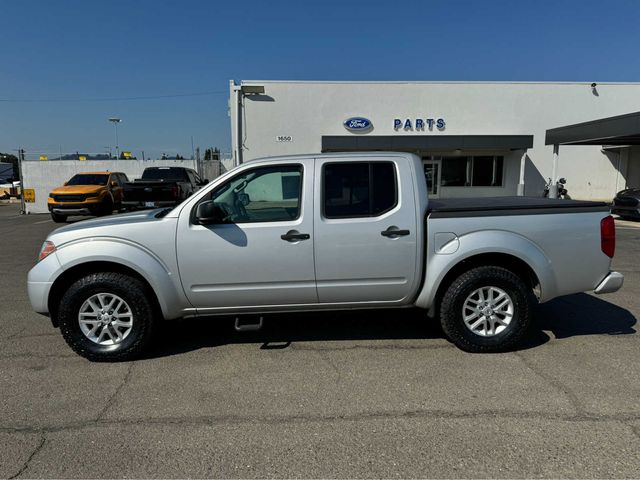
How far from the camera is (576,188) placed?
23344 millimetres

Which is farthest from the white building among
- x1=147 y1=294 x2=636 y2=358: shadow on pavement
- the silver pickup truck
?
the silver pickup truck

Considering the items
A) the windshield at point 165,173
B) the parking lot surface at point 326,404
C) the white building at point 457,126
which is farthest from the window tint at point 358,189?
the white building at point 457,126

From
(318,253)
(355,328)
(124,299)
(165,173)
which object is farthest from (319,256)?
(165,173)

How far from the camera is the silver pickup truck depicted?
388 cm

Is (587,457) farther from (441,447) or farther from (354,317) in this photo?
(354,317)

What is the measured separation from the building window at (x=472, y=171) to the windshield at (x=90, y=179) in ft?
55.6

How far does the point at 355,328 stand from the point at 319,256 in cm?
128

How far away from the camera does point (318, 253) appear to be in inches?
154

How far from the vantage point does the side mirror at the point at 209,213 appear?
3.76 m

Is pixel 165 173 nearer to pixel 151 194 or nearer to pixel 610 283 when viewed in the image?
pixel 151 194

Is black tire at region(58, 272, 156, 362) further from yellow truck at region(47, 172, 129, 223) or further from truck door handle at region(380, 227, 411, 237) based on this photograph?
yellow truck at region(47, 172, 129, 223)

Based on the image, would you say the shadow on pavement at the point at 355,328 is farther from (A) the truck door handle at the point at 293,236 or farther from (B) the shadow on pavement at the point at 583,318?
(A) the truck door handle at the point at 293,236

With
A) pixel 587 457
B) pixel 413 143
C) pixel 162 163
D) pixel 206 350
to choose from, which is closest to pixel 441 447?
pixel 587 457

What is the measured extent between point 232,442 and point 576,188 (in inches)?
1008
